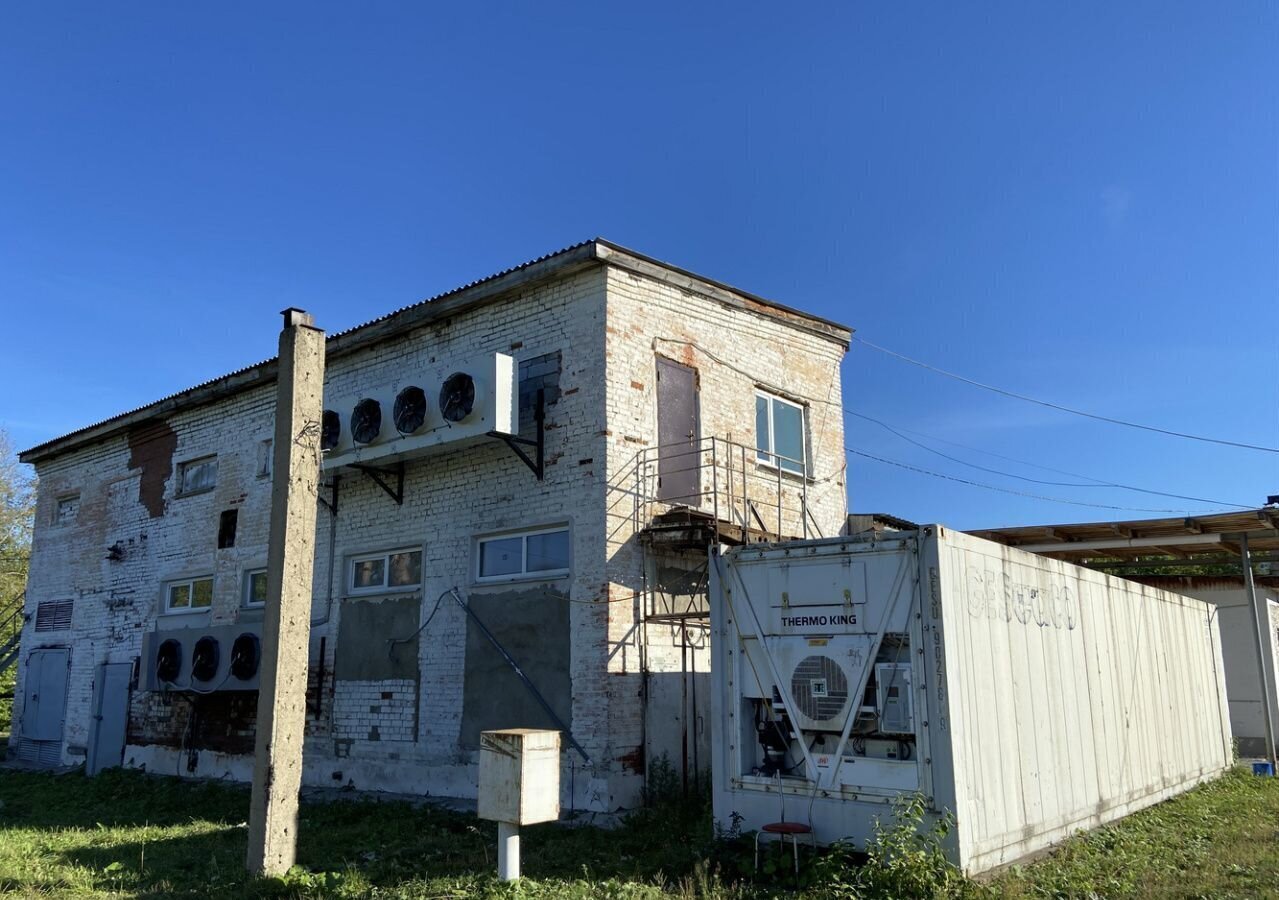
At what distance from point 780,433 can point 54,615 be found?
50.3 ft

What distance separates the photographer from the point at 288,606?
25.5 feet

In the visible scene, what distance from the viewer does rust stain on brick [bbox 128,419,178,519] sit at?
18.1 meters

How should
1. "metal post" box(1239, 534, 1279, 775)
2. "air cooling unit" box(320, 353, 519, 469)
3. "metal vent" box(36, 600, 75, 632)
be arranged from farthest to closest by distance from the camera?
"metal vent" box(36, 600, 75, 632)
"metal post" box(1239, 534, 1279, 775)
"air cooling unit" box(320, 353, 519, 469)

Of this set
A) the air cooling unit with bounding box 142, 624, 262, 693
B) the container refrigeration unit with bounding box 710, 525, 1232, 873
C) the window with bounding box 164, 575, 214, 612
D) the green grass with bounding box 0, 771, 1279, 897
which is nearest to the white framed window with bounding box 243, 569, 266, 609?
the air cooling unit with bounding box 142, 624, 262, 693

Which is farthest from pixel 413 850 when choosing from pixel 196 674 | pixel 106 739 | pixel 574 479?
pixel 106 739

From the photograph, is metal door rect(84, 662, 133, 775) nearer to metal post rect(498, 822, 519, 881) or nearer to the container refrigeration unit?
metal post rect(498, 822, 519, 881)

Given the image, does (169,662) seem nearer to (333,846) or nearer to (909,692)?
(333,846)

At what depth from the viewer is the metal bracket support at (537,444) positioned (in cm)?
1209

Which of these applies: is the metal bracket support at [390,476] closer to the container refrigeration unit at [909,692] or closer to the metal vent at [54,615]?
the container refrigeration unit at [909,692]

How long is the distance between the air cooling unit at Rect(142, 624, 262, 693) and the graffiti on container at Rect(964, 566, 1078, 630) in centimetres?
1024

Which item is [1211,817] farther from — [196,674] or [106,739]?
[106,739]

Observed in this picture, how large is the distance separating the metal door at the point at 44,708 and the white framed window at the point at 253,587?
A: 588 centimetres

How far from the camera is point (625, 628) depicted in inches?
444

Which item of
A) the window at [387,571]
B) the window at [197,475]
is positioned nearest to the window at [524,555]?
the window at [387,571]
